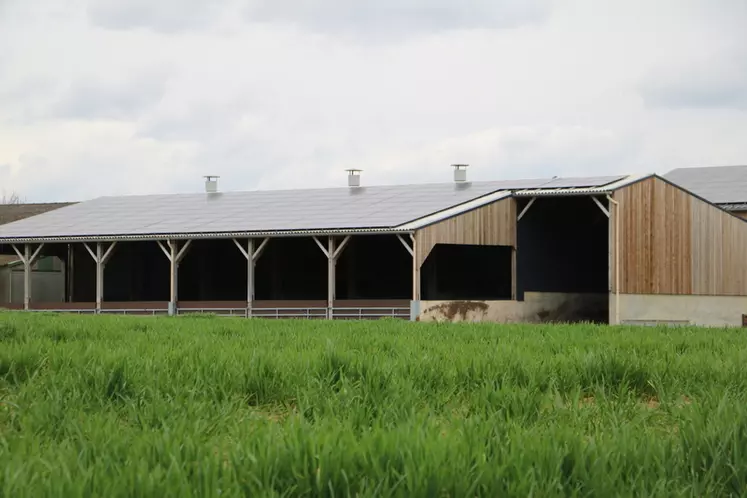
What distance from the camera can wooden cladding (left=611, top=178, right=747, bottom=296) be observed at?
3080 centimetres

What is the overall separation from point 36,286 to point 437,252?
16.8 meters

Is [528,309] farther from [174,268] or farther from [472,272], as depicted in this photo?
[174,268]

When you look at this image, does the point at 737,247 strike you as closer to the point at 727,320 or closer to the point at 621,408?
the point at 727,320

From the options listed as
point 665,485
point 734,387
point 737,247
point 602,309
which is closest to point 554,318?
point 602,309

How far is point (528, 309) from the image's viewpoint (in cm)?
3266

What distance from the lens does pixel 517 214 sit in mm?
32188

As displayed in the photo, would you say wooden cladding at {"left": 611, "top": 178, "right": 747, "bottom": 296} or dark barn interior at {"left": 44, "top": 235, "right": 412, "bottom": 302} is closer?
wooden cladding at {"left": 611, "top": 178, "right": 747, "bottom": 296}

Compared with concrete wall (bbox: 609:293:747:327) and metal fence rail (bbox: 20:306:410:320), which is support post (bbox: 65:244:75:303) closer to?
metal fence rail (bbox: 20:306:410:320)

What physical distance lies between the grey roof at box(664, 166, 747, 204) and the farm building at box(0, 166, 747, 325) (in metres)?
7.79

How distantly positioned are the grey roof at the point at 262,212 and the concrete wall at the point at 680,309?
338 centimetres

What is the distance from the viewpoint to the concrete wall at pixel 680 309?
30609 millimetres

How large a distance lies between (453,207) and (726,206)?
47.8ft

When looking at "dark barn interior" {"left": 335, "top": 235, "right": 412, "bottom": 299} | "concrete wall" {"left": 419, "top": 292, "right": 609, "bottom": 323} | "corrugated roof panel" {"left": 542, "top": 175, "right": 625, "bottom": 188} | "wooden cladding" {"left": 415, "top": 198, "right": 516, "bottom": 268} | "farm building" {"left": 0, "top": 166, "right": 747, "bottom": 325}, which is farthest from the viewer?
"dark barn interior" {"left": 335, "top": 235, "right": 412, "bottom": 299}

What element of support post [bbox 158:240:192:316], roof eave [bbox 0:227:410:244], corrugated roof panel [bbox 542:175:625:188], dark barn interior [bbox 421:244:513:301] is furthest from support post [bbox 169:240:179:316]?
corrugated roof panel [bbox 542:175:625:188]
